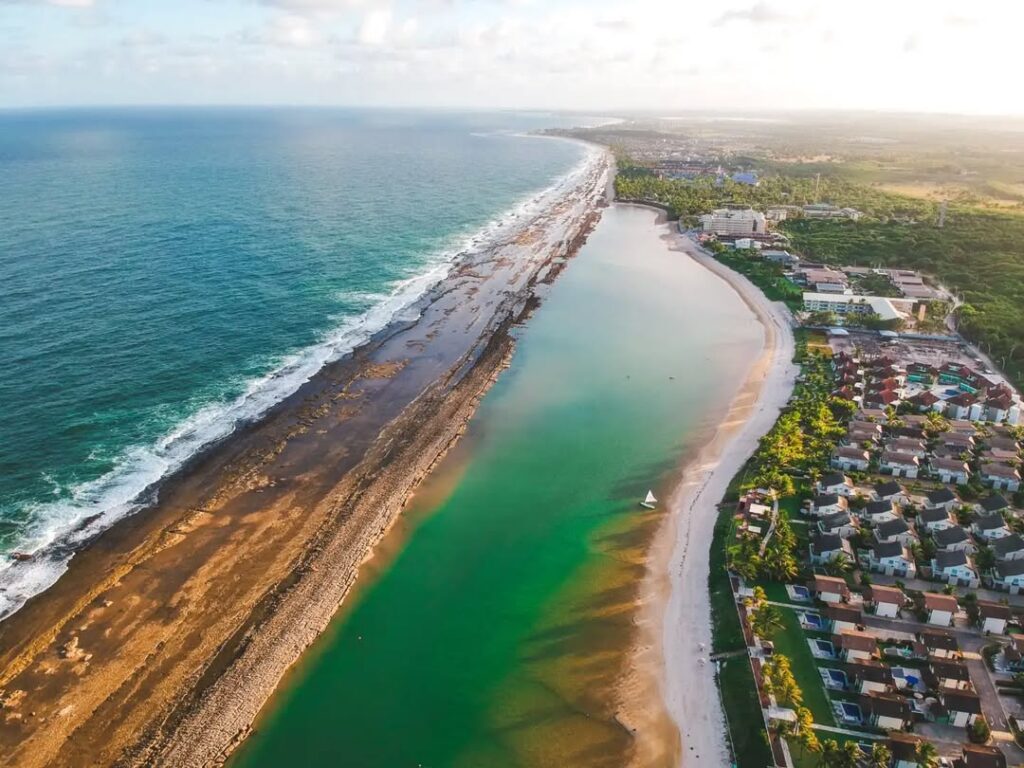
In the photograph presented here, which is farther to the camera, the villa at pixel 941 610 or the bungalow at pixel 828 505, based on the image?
the bungalow at pixel 828 505

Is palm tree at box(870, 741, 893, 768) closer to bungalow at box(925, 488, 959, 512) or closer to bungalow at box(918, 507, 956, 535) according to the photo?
bungalow at box(918, 507, 956, 535)

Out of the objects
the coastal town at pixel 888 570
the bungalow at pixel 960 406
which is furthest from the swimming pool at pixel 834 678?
the bungalow at pixel 960 406

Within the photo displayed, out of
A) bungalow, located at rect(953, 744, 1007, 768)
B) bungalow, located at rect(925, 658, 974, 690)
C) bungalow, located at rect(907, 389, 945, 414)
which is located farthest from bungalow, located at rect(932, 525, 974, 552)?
bungalow, located at rect(907, 389, 945, 414)

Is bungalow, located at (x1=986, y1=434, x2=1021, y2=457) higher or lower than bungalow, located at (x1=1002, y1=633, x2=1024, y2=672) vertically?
higher

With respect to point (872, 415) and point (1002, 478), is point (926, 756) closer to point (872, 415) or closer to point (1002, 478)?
point (1002, 478)

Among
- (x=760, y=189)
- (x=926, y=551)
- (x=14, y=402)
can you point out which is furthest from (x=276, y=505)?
(x=760, y=189)

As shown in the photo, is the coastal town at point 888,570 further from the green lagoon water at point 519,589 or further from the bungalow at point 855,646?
the green lagoon water at point 519,589

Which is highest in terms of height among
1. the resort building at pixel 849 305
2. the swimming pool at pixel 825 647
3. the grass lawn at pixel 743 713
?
the resort building at pixel 849 305

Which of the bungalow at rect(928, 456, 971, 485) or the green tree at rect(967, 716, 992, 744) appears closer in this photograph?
the green tree at rect(967, 716, 992, 744)
